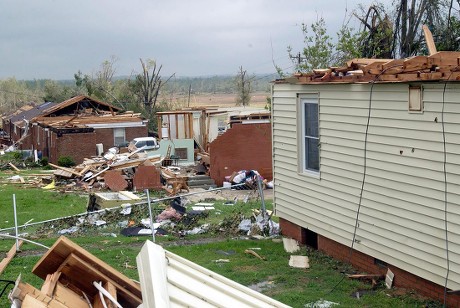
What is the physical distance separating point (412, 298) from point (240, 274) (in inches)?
117

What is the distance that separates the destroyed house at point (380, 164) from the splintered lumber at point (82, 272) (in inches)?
162

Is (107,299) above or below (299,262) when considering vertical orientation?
above

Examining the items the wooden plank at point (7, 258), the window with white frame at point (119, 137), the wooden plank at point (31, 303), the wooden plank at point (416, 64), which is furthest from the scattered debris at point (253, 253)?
the window with white frame at point (119, 137)

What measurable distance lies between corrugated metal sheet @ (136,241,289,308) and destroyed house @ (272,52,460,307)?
4.15 m

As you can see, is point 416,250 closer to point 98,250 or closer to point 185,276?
point 185,276

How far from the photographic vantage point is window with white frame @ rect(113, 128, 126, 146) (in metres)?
42.9

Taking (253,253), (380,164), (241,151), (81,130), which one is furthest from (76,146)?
(380,164)

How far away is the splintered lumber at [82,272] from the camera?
6789 mm

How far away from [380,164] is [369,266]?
1.82 m

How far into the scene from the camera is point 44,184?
30.7 metres

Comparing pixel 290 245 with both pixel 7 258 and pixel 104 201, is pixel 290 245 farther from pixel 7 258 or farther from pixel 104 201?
pixel 104 201

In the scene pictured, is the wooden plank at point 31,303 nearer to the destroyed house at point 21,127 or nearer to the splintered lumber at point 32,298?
the splintered lumber at point 32,298

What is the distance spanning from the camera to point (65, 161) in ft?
127

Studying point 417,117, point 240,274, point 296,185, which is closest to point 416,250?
point 417,117
